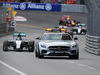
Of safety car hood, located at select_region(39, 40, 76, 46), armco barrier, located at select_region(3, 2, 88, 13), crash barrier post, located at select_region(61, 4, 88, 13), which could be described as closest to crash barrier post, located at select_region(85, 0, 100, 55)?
safety car hood, located at select_region(39, 40, 76, 46)

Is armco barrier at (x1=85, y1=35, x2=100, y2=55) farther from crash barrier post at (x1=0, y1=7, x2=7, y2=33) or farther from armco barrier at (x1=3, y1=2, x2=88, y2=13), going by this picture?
armco barrier at (x1=3, y1=2, x2=88, y2=13)

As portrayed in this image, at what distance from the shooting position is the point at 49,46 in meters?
18.4

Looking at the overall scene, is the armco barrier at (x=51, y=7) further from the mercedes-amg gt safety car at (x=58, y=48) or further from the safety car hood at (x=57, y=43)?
the mercedes-amg gt safety car at (x=58, y=48)

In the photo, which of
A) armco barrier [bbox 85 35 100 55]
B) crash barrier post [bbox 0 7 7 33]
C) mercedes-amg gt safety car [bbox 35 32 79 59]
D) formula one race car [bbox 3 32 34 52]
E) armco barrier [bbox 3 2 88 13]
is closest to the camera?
mercedes-amg gt safety car [bbox 35 32 79 59]

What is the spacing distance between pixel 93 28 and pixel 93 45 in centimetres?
123

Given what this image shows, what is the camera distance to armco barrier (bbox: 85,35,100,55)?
2343 cm

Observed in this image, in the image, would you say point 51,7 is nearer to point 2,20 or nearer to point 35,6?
point 35,6

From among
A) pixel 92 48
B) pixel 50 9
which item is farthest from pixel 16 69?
pixel 50 9

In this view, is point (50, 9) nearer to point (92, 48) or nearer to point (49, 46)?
point (92, 48)

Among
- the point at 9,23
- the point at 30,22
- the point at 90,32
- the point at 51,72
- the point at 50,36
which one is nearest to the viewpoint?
the point at 51,72

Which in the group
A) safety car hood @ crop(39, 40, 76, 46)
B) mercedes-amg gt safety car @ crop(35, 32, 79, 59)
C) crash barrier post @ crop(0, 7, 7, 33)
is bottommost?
crash barrier post @ crop(0, 7, 7, 33)

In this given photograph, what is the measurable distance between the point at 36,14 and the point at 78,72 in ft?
175

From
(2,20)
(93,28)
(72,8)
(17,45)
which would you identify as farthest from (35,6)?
(17,45)

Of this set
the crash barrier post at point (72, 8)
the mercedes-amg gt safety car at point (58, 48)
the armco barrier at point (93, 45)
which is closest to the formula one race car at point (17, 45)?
the armco barrier at point (93, 45)
